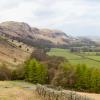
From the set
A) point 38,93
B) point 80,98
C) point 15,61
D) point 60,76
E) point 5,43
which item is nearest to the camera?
point 80,98

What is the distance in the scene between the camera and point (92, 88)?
3474 inches

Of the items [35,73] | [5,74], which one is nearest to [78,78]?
[35,73]

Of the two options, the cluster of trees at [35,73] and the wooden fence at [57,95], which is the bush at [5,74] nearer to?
the cluster of trees at [35,73]

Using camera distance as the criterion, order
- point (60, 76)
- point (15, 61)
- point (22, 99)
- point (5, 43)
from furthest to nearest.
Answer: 1. point (5, 43)
2. point (15, 61)
3. point (60, 76)
4. point (22, 99)

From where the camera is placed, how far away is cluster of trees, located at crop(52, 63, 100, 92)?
8906cm

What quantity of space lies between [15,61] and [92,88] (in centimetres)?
6726

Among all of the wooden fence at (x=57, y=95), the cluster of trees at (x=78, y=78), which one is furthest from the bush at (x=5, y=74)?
the wooden fence at (x=57, y=95)

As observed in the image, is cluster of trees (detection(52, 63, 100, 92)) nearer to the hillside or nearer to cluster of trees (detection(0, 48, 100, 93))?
Result: cluster of trees (detection(0, 48, 100, 93))

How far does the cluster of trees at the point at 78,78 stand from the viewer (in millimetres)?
89062

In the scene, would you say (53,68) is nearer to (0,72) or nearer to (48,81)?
(48,81)

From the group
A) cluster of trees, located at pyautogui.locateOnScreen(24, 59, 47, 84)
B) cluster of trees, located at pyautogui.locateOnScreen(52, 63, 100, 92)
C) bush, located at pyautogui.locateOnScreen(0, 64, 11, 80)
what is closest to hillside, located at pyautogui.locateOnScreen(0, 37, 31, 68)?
bush, located at pyautogui.locateOnScreen(0, 64, 11, 80)

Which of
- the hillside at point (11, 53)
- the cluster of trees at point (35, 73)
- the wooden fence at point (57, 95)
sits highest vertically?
the hillside at point (11, 53)

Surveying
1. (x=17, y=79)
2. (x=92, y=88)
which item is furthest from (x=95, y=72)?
(x=17, y=79)

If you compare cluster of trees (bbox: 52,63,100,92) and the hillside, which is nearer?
cluster of trees (bbox: 52,63,100,92)
